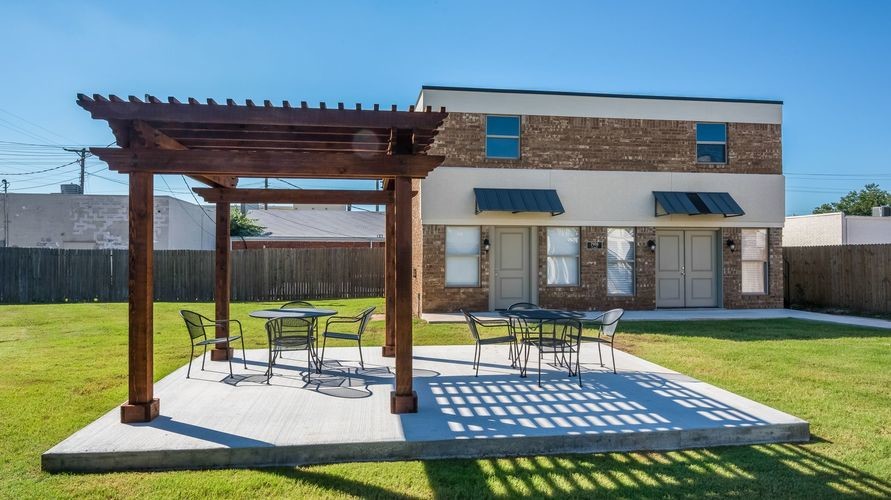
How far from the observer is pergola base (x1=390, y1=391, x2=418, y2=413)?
5129mm

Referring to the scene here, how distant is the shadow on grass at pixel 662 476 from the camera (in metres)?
3.71

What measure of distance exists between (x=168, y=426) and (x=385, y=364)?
10.4 ft

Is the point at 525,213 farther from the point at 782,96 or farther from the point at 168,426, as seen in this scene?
the point at 168,426

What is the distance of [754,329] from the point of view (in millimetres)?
11469

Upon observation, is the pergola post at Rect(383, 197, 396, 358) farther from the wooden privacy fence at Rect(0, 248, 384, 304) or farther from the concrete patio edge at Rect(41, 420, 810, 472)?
the wooden privacy fence at Rect(0, 248, 384, 304)

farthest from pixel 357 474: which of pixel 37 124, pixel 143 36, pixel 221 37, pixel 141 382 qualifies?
pixel 37 124

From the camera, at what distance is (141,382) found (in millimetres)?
4918

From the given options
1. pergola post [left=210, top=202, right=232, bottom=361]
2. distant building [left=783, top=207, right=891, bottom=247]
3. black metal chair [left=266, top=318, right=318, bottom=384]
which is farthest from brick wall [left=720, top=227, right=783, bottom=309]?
pergola post [left=210, top=202, right=232, bottom=361]

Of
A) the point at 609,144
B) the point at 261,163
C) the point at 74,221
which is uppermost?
the point at 609,144

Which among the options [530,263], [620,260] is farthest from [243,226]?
[620,260]

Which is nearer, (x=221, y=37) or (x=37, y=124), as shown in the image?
(x=221, y=37)

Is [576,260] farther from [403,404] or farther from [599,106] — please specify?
[403,404]

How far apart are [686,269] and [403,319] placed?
11.8 m

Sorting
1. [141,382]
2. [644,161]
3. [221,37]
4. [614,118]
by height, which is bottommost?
[141,382]
